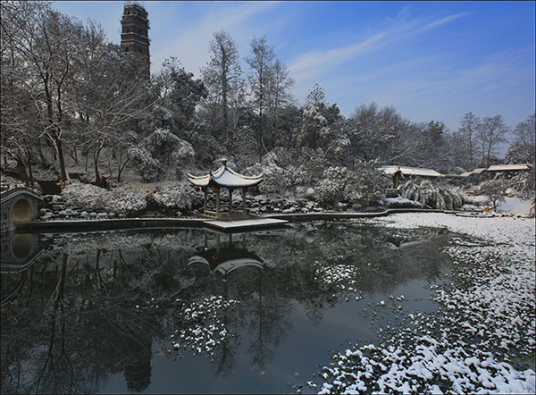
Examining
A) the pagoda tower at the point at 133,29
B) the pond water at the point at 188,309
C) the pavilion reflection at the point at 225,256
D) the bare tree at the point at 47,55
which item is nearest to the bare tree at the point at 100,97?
the bare tree at the point at 47,55

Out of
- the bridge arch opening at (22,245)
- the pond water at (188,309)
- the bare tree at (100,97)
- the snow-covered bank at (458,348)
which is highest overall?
the bare tree at (100,97)

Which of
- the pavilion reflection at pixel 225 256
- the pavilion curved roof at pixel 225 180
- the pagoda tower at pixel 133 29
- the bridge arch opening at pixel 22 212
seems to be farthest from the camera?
the pagoda tower at pixel 133 29

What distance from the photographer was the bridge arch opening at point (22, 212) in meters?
11.2

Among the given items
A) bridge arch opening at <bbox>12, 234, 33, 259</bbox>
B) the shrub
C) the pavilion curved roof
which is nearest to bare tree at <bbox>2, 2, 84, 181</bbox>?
bridge arch opening at <bbox>12, 234, 33, 259</bbox>

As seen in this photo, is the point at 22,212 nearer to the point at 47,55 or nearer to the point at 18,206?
the point at 18,206

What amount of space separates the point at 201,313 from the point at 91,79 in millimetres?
16357

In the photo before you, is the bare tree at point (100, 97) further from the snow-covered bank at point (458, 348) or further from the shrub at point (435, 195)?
the shrub at point (435, 195)

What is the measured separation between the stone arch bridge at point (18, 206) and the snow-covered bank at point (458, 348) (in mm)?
11859

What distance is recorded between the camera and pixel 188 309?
15.3 ft

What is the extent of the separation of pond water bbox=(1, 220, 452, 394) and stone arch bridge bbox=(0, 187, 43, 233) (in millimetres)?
1591

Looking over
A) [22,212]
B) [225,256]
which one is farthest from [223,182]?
[22,212]

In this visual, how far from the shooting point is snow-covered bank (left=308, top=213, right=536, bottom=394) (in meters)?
3.16

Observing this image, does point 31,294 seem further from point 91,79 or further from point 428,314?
point 91,79

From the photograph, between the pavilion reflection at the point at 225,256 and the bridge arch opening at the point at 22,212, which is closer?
the pavilion reflection at the point at 225,256
